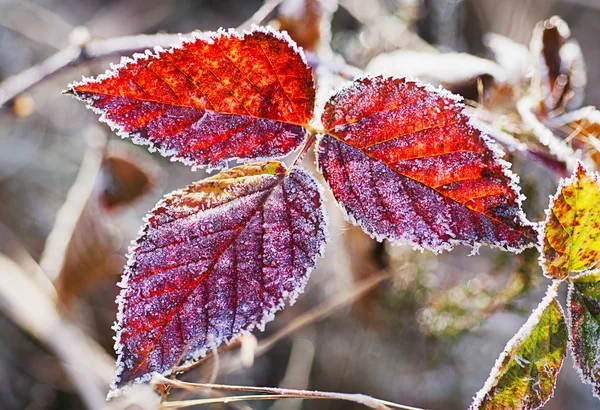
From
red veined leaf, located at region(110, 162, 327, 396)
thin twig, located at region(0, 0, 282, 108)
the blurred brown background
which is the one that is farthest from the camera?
the blurred brown background

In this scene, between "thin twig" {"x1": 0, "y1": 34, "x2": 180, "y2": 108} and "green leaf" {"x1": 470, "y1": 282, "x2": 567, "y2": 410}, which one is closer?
"green leaf" {"x1": 470, "y1": 282, "x2": 567, "y2": 410}

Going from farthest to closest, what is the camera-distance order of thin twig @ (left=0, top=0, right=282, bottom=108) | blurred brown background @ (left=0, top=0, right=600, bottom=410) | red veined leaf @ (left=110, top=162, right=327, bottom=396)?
1. blurred brown background @ (left=0, top=0, right=600, bottom=410)
2. thin twig @ (left=0, top=0, right=282, bottom=108)
3. red veined leaf @ (left=110, top=162, right=327, bottom=396)

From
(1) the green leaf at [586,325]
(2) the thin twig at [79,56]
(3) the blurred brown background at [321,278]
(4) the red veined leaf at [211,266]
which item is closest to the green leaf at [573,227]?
(1) the green leaf at [586,325]

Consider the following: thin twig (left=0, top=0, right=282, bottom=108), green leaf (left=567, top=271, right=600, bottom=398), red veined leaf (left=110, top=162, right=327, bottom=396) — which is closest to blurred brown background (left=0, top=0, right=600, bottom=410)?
thin twig (left=0, top=0, right=282, bottom=108)

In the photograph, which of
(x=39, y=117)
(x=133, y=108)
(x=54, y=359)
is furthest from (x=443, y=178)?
(x=39, y=117)

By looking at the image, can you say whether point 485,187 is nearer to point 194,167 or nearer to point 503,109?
point 194,167

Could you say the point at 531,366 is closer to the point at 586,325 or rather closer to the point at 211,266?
the point at 586,325

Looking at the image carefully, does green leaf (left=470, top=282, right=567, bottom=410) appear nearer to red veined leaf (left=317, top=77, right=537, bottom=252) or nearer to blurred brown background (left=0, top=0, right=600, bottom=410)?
red veined leaf (left=317, top=77, right=537, bottom=252)
